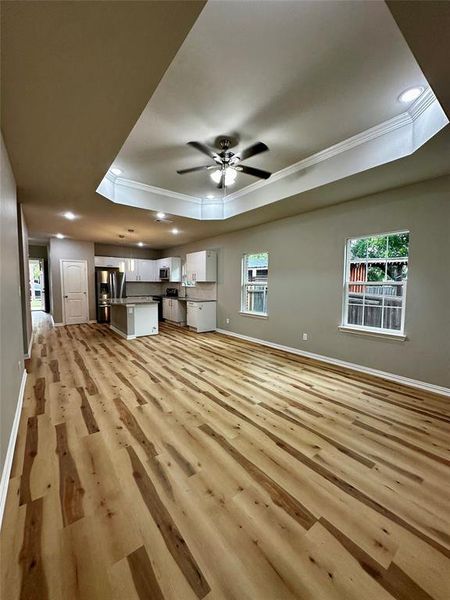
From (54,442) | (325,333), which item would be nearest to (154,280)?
(325,333)

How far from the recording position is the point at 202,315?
6949 millimetres

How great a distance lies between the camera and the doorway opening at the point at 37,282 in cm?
1126

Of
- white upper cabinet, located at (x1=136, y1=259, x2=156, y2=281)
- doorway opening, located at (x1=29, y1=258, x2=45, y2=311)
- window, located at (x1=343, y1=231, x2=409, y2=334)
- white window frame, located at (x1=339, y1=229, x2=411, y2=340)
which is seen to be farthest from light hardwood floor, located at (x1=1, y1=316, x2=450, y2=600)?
doorway opening, located at (x1=29, y1=258, x2=45, y2=311)

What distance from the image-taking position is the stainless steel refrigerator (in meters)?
8.16

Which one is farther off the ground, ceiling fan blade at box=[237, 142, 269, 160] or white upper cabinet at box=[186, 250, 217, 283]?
ceiling fan blade at box=[237, 142, 269, 160]

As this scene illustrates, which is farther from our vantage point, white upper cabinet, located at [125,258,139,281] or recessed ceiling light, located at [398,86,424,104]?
white upper cabinet, located at [125,258,139,281]

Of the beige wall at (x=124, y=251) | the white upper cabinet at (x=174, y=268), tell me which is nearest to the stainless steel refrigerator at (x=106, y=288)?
the beige wall at (x=124, y=251)

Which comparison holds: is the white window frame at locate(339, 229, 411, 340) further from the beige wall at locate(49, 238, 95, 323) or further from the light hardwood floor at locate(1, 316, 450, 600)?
the beige wall at locate(49, 238, 95, 323)

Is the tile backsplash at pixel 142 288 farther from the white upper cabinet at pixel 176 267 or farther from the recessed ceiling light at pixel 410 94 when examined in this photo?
the recessed ceiling light at pixel 410 94

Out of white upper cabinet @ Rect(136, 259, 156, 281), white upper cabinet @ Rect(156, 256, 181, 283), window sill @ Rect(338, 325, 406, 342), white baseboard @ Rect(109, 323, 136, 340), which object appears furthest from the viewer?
white upper cabinet @ Rect(136, 259, 156, 281)

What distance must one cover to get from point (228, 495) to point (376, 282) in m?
3.55

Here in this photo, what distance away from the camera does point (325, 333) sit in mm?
4461

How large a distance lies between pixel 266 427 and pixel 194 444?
71 centimetres

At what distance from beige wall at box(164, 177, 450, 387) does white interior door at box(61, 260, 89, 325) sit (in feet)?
16.1
